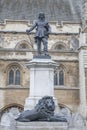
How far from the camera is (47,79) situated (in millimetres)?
12578

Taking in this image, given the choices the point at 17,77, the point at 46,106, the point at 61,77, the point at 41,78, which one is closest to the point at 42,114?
the point at 46,106

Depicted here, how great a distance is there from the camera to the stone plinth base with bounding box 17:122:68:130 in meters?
10.2

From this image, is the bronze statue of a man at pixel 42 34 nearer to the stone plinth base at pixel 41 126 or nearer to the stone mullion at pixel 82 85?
the stone plinth base at pixel 41 126

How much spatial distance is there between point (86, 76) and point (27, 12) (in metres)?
12.9

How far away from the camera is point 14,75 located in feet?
86.0

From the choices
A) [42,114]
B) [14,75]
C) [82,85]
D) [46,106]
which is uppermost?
[14,75]

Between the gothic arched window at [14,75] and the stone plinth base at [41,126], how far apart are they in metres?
15.8

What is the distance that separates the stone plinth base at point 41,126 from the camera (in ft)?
33.3

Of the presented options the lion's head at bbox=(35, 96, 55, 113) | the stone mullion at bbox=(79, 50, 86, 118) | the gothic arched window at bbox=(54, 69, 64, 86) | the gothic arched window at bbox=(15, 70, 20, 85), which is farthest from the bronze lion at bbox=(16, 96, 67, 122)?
the gothic arched window at bbox=(54, 69, 64, 86)

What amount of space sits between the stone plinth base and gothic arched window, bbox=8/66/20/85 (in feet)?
51.9

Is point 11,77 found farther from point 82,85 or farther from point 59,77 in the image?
point 82,85

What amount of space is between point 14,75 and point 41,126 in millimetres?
16196

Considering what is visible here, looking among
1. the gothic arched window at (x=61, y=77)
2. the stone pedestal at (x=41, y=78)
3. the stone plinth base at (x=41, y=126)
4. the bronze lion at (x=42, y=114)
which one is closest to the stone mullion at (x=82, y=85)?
the gothic arched window at (x=61, y=77)

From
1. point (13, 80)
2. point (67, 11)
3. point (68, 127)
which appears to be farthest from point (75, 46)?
point (68, 127)
